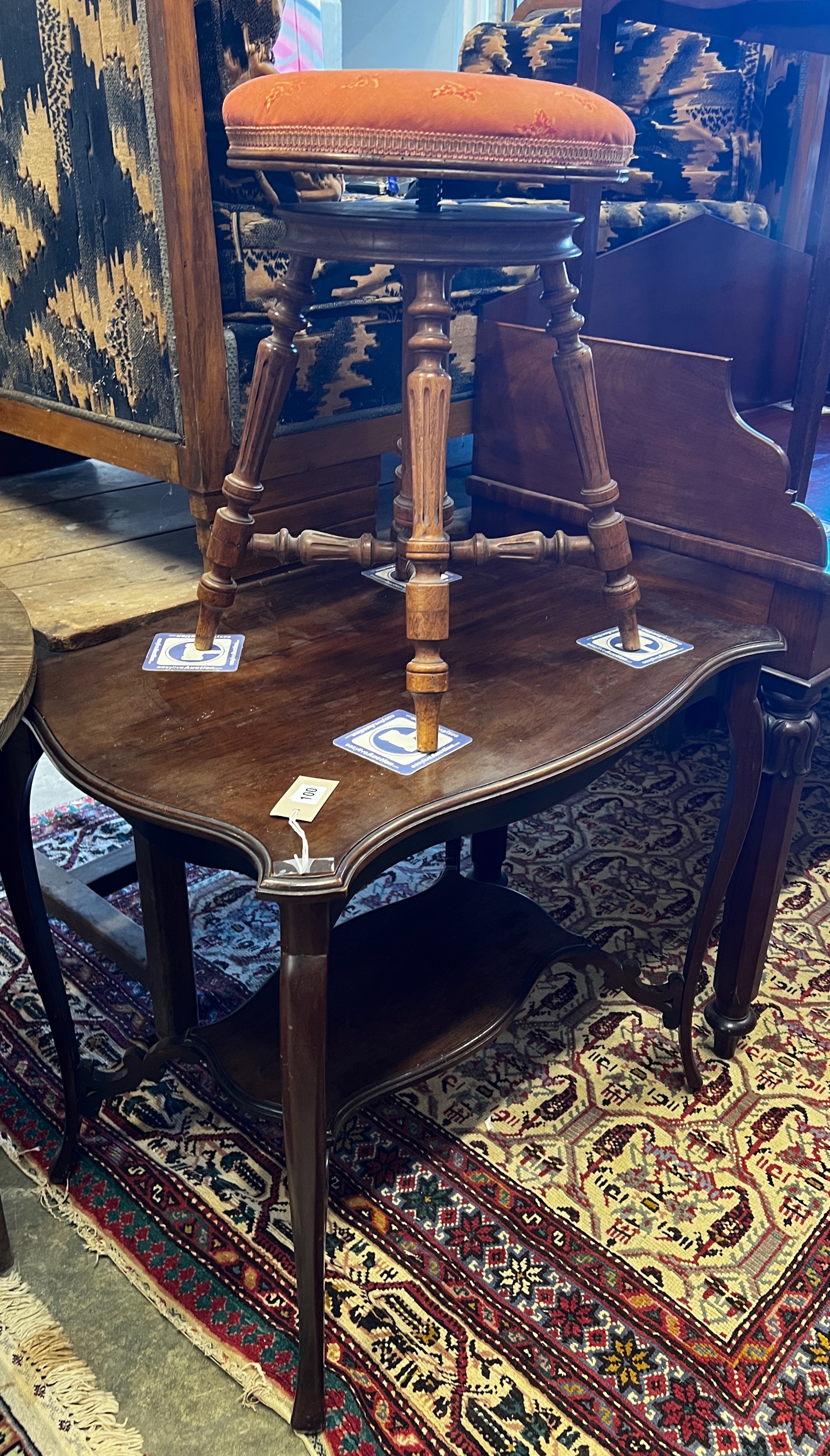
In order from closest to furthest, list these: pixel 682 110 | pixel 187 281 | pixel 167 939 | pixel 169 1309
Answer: pixel 169 1309 → pixel 187 281 → pixel 167 939 → pixel 682 110

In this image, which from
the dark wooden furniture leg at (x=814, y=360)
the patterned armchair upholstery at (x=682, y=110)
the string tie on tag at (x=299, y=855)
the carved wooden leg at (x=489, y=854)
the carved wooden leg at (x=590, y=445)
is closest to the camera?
the string tie on tag at (x=299, y=855)

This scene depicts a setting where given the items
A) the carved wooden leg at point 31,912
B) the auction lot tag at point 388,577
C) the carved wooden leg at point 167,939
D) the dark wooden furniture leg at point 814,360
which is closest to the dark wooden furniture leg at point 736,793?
the dark wooden furniture leg at point 814,360

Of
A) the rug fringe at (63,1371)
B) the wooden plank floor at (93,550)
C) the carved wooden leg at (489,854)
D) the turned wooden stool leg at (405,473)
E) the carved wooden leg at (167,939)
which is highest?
the turned wooden stool leg at (405,473)

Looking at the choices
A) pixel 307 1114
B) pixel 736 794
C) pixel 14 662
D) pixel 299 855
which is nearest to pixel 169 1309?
pixel 307 1114

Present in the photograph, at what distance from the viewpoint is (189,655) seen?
1.45 metres

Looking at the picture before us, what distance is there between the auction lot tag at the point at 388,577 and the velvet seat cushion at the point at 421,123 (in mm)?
682

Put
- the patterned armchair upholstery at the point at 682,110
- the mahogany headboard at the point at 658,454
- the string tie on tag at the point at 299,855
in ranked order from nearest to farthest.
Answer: the string tie on tag at the point at 299,855 → the mahogany headboard at the point at 658,454 → the patterned armchair upholstery at the point at 682,110

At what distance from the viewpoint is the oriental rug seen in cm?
130

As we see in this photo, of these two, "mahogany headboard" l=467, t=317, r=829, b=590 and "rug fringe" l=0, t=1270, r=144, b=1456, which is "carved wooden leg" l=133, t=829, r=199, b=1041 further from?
"mahogany headboard" l=467, t=317, r=829, b=590

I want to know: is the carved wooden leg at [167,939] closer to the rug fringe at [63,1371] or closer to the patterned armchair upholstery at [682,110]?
the rug fringe at [63,1371]

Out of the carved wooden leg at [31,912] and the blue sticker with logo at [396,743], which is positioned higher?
the blue sticker with logo at [396,743]

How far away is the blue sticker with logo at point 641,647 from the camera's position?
1484 millimetres

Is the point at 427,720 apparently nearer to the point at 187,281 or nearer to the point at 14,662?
the point at 14,662

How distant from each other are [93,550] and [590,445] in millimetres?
911
